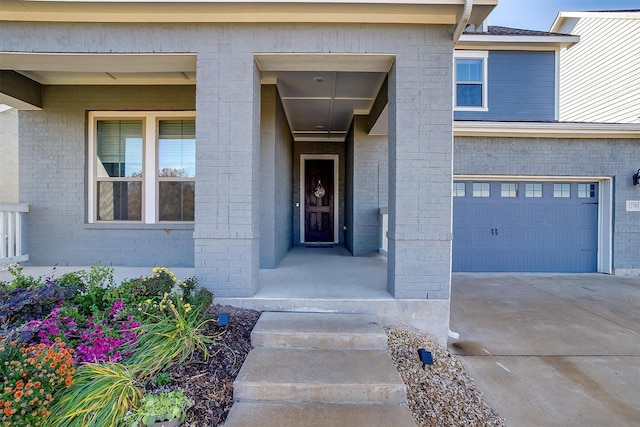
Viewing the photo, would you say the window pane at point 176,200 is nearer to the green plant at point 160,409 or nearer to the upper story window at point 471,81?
the green plant at point 160,409

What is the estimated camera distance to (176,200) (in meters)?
5.21

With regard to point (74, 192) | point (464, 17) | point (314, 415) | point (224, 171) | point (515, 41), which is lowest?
point (314, 415)

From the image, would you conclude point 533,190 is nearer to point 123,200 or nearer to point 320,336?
point 320,336

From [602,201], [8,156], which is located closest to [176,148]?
[8,156]

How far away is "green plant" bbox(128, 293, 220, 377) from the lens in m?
2.31

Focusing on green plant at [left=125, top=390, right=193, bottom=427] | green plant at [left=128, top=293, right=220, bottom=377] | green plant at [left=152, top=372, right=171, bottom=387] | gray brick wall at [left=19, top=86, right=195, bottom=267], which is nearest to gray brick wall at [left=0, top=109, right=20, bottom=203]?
gray brick wall at [left=19, top=86, right=195, bottom=267]

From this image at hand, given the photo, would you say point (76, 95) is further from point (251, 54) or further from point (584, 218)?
point (584, 218)

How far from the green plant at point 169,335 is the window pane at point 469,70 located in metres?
8.25

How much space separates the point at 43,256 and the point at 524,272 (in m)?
9.40

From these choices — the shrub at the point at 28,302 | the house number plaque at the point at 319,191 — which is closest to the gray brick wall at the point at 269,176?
the shrub at the point at 28,302

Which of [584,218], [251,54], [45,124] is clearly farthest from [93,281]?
[584,218]

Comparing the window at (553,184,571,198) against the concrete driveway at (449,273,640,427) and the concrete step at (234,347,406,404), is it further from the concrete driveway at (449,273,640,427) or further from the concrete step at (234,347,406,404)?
the concrete step at (234,347,406,404)

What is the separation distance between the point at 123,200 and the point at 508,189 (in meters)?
7.77

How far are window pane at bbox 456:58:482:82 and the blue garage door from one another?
2.93 meters
